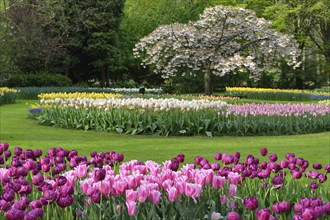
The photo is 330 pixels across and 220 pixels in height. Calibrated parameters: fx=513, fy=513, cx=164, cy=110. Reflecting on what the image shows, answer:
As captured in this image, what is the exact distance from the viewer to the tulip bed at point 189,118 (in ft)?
42.4

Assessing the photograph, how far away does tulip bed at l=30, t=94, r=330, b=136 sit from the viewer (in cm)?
1294

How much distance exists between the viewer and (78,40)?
3381 cm

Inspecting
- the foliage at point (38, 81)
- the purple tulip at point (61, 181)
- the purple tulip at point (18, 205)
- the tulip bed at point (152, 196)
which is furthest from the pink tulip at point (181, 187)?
the foliage at point (38, 81)

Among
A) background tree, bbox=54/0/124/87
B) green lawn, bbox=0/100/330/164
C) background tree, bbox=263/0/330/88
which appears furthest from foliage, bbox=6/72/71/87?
green lawn, bbox=0/100/330/164

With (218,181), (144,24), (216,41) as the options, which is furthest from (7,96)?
(218,181)

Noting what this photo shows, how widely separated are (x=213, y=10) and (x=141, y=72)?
16.9m

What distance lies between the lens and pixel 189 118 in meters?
12.8

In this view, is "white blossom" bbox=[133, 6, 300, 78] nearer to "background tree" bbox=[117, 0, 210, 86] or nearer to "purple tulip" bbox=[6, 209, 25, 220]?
"background tree" bbox=[117, 0, 210, 86]

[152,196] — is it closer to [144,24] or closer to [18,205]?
[18,205]

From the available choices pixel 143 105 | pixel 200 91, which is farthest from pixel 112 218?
pixel 200 91

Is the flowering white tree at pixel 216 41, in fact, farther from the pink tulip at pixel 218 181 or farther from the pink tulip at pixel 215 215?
the pink tulip at pixel 215 215

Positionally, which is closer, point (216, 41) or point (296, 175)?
point (296, 175)

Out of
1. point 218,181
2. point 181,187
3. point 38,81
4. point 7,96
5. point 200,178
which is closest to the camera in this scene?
point 181,187

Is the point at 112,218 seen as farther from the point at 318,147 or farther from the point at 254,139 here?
the point at 254,139
